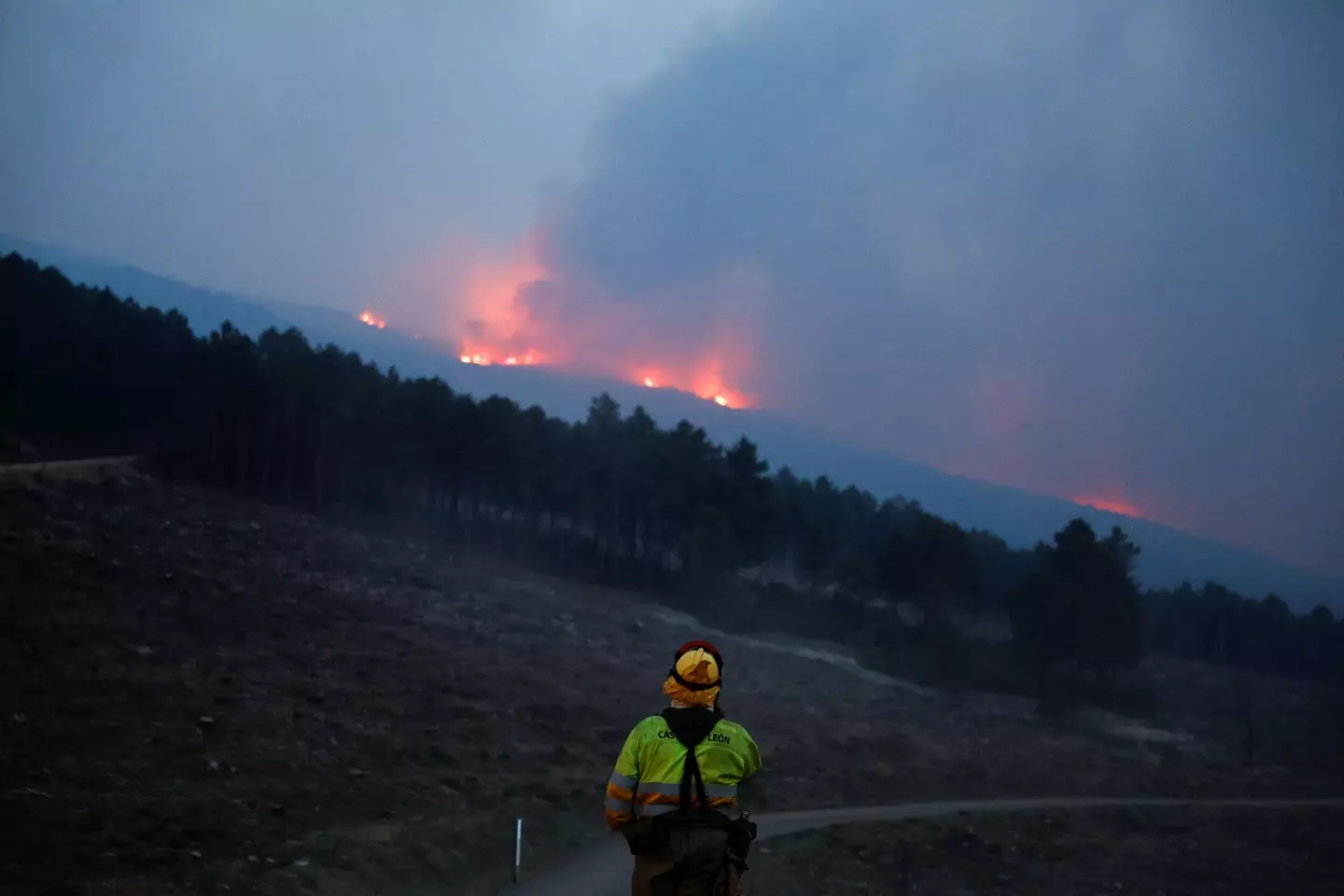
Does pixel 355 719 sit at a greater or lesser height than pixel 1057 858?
lesser

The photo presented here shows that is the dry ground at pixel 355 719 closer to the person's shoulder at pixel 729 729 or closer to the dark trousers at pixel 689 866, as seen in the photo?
the dark trousers at pixel 689 866

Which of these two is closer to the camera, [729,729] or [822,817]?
[729,729]

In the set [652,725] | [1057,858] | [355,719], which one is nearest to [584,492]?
[355,719]

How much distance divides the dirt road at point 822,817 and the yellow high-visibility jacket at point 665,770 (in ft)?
24.9

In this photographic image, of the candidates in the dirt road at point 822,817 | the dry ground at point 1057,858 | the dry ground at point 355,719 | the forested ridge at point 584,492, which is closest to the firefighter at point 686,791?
the dry ground at point 355,719

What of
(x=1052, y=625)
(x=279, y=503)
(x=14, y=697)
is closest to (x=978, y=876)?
(x=14, y=697)

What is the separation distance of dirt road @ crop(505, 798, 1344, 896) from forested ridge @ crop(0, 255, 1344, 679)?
17030 millimetres

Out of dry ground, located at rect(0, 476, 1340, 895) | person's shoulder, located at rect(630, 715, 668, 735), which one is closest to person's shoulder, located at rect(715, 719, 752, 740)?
person's shoulder, located at rect(630, 715, 668, 735)

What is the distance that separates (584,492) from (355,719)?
4034 cm

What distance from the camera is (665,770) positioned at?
201 inches

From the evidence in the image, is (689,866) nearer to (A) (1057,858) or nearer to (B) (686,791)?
(B) (686,791)

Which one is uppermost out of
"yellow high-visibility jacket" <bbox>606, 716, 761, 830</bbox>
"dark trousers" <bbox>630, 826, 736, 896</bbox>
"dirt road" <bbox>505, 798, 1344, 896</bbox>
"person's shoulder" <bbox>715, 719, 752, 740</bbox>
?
"person's shoulder" <bbox>715, 719, 752, 740</bbox>

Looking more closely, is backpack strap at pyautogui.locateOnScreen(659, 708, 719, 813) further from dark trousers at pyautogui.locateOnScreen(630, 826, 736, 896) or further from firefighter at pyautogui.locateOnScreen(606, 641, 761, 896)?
dark trousers at pyautogui.locateOnScreen(630, 826, 736, 896)

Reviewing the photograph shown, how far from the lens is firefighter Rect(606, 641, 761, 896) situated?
509cm
